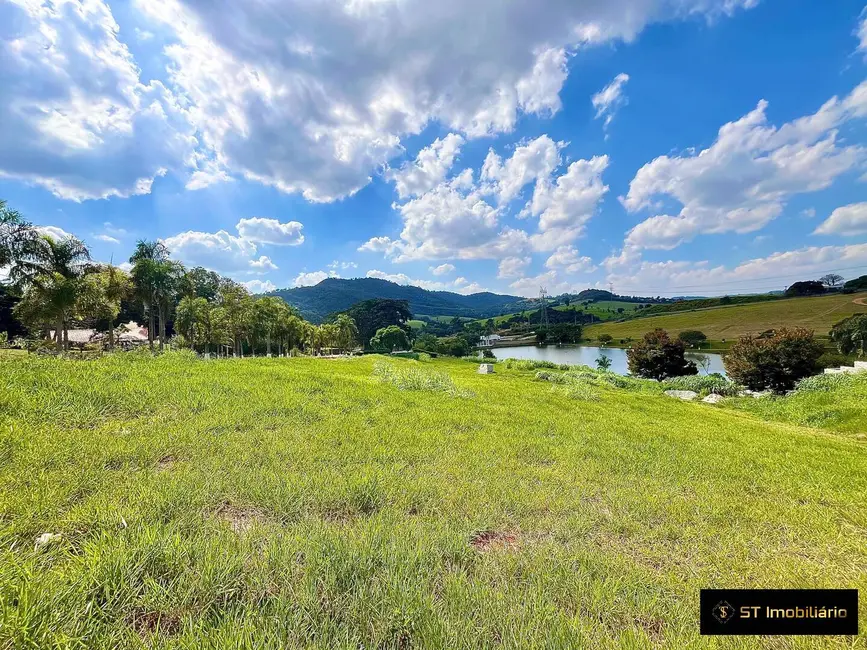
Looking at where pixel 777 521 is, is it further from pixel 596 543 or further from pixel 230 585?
pixel 230 585

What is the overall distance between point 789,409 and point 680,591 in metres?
21.4

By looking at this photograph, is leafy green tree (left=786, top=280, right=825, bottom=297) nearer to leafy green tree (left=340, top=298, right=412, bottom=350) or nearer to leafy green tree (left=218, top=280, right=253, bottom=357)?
leafy green tree (left=340, top=298, right=412, bottom=350)

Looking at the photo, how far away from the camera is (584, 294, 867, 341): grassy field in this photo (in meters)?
79.4

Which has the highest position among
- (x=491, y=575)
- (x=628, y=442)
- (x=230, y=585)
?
(x=230, y=585)

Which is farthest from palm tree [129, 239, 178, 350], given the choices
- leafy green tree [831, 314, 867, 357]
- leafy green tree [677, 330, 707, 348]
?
leafy green tree [677, 330, 707, 348]

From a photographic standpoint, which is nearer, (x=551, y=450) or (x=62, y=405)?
(x=62, y=405)

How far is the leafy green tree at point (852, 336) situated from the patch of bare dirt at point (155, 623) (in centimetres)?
7692

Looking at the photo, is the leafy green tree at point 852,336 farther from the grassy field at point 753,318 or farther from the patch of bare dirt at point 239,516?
the patch of bare dirt at point 239,516

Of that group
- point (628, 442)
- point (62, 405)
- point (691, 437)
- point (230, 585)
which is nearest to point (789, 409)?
point (691, 437)

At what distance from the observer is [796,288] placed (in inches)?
4604

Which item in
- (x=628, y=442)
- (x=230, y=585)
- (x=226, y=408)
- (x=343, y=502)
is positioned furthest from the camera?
(x=628, y=442)

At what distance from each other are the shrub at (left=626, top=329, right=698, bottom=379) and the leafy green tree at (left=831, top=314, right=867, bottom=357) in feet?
106

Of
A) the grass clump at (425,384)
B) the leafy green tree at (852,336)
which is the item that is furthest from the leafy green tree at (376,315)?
the grass clump at (425,384)

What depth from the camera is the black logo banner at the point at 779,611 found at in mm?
2492
